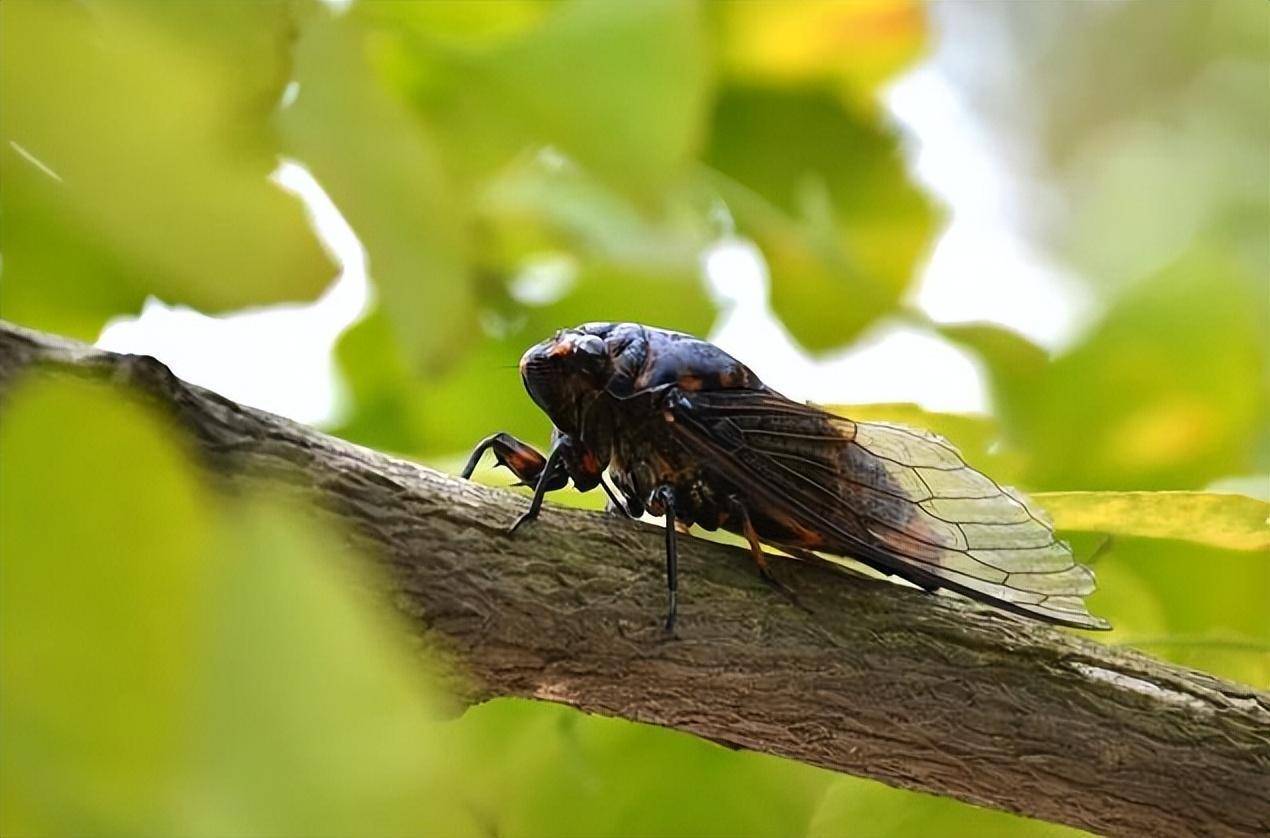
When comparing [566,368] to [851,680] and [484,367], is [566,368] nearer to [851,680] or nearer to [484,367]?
[484,367]

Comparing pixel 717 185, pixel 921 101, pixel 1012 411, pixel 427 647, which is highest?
pixel 921 101

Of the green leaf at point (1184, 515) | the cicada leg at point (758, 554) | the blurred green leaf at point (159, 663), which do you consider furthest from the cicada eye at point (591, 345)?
the blurred green leaf at point (159, 663)

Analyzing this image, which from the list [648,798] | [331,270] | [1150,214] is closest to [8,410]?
[331,270]

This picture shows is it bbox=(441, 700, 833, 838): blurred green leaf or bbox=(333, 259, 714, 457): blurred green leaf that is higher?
bbox=(333, 259, 714, 457): blurred green leaf

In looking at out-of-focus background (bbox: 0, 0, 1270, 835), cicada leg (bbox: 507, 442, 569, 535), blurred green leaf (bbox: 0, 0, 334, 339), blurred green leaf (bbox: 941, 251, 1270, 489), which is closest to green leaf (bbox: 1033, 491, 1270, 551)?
out-of-focus background (bbox: 0, 0, 1270, 835)

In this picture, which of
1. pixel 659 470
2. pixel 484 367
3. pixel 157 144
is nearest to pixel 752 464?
pixel 659 470

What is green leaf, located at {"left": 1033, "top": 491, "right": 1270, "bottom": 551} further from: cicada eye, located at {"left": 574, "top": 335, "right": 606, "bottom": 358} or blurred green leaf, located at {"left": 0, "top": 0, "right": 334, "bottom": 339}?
blurred green leaf, located at {"left": 0, "top": 0, "right": 334, "bottom": 339}

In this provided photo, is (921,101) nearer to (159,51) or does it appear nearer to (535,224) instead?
(535,224)
